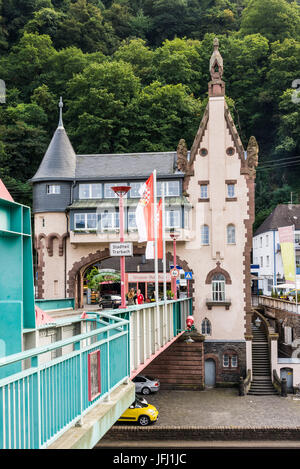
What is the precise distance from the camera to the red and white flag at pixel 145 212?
75.5 feet

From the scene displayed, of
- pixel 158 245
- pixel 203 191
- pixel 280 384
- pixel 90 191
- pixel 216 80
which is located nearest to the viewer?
pixel 158 245

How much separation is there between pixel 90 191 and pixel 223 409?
17.7m

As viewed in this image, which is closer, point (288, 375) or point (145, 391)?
point (145, 391)

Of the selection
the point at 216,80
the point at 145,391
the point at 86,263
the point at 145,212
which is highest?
the point at 216,80

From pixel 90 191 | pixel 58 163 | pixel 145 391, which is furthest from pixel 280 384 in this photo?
pixel 58 163

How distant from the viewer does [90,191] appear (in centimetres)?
4047

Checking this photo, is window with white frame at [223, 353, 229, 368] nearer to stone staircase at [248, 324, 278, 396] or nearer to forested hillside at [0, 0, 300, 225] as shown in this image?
stone staircase at [248, 324, 278, 396]

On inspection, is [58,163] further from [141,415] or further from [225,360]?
[141,415]

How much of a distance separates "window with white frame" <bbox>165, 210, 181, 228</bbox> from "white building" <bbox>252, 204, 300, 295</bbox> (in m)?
25.0

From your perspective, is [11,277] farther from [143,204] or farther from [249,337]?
[249,337]

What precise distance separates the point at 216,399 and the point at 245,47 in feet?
176

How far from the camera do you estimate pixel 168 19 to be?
8825 cm

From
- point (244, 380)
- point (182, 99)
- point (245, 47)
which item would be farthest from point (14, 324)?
point (245, 47)

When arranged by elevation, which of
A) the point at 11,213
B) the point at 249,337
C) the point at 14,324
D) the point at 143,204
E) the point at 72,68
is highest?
the point at 72,68
